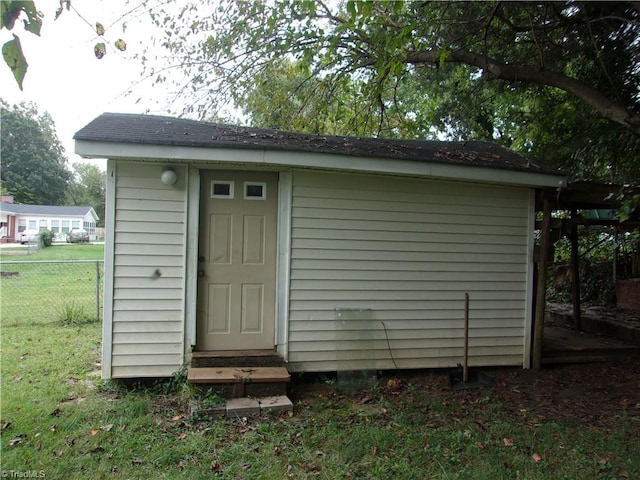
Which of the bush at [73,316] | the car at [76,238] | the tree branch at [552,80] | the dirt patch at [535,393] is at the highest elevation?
the tree branch at [552,80]

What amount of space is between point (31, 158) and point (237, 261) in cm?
5153

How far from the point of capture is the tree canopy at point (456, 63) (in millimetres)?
5410

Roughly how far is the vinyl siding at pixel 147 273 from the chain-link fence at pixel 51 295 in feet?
7.40

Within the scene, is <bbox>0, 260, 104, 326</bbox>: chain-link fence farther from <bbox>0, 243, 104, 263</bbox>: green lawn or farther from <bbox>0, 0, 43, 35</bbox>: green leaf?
<bbox>0, 0, 43, 35</bbox>: green leaf

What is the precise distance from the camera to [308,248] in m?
4.61

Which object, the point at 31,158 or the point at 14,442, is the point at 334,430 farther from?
the point at 31,158

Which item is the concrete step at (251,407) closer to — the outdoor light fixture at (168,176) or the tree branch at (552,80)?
the outdoor light fixture at (168,176)

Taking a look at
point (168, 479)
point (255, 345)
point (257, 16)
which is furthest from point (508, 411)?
point (257, 16)

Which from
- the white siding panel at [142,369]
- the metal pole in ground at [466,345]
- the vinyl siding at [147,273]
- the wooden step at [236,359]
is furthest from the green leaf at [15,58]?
the metal pole in ground at [466,345]

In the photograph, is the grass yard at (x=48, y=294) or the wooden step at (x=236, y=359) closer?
the wooden step at (x=236, y=359)

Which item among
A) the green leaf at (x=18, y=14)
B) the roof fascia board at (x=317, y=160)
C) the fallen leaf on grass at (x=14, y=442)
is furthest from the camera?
the roof fascia board at (x=317, y=160)

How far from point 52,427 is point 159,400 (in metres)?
0.90

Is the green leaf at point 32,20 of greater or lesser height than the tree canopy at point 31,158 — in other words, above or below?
below

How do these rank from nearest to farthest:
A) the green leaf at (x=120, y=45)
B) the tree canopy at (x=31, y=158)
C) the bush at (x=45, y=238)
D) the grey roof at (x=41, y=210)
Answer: the green leaf at (x=120, y=45)
the bush at (x=45, y=238)
the grey roof at (x=41, y=210)
the tree canopy at (x=31, y=158)
